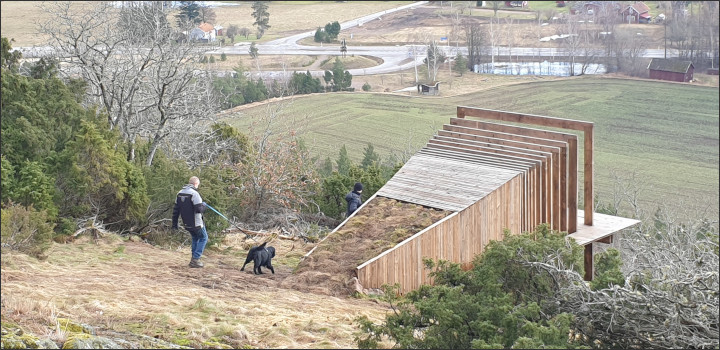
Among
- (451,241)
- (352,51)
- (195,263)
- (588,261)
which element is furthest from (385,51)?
(195,263)

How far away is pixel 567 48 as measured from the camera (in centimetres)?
7131

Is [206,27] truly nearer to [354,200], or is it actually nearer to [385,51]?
[385,51]

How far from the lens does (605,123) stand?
55625mm

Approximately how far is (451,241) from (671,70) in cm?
5772

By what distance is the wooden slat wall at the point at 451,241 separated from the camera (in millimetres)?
11352

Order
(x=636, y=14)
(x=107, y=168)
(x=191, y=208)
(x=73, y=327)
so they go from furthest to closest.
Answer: (x=636, y=14)
(x=107, y=168)
(x=191, y=208)
(x=73, y=327)

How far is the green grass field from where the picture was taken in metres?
43.0

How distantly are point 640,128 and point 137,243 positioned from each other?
47288 mm

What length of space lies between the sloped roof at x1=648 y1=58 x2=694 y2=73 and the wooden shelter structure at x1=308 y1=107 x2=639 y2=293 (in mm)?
53722

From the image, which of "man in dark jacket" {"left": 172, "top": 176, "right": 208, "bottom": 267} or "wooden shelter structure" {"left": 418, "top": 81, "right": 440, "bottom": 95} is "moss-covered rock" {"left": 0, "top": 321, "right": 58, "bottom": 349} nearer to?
"man in dark jacket" {"left": 172, "top": 176, "right": 208, "bottom": 267}

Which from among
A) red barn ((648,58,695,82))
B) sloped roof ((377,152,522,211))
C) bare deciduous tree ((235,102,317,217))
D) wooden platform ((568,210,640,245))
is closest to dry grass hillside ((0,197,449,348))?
sloped roof ((377,152,522,211))

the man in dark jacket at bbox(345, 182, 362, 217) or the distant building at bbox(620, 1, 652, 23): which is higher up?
the distant building at bbox(620, 1, 652, 23)

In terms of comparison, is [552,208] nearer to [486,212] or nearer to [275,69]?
[486,212]

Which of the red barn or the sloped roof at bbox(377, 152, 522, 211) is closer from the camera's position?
the sloped roof at bbox(377, 152, 522, 211)
